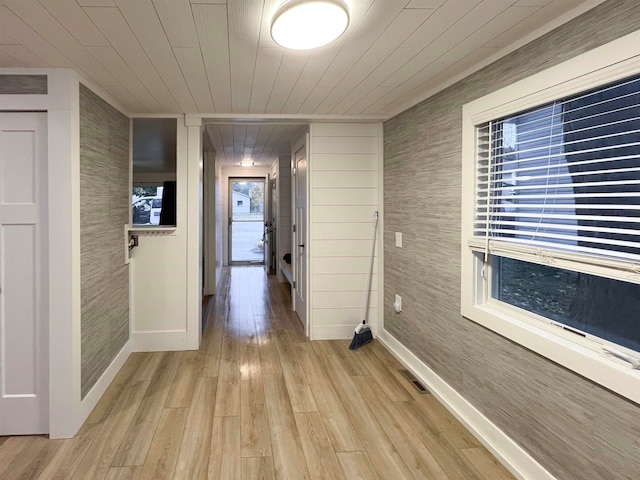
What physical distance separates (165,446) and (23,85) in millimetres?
2216

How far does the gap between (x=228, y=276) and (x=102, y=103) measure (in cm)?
533

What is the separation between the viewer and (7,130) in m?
2.30

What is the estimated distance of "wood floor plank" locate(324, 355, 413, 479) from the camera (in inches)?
81.3

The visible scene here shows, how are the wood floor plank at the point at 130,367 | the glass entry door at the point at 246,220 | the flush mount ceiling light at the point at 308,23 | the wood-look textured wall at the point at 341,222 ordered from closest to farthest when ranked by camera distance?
the flush mount ceiling light at the point at 308,23
the wood floor plank at the point at 130,367
the wood-look textured wall at the point at 341,222
the glass entry door at the point at 246,220

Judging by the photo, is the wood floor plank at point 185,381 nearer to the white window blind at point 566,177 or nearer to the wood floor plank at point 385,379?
the wood floor plank at point 385,379

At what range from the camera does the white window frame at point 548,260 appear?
4.76 feet

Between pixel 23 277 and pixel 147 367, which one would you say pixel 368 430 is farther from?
pixel 23 277

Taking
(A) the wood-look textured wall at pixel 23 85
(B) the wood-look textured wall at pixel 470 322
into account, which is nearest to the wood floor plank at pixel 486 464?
(B) the wood-look textured wall at pixel 470 322

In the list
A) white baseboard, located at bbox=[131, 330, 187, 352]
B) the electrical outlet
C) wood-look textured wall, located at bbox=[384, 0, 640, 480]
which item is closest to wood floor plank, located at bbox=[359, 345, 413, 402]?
wood-look textured wall, located at bbox=[384, 0, 640, 480]

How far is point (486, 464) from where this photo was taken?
2086mm

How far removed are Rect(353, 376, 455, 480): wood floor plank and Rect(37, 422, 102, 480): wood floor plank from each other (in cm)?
171

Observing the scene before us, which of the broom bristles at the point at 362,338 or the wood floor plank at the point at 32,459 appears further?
the broom bristles at the point at 362,338

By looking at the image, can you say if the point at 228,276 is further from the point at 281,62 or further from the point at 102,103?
the point at 281,62

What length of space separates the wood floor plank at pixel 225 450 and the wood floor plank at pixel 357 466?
538mm
